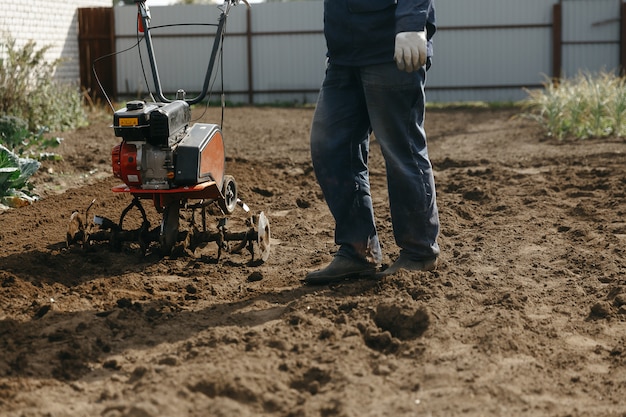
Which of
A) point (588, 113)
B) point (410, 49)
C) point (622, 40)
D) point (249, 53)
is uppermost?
point (622, 40)

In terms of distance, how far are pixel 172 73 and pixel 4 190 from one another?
12225 millimetres

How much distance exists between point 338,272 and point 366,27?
1160 mm

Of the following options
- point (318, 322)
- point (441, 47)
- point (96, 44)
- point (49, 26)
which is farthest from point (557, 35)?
point (318, 322)

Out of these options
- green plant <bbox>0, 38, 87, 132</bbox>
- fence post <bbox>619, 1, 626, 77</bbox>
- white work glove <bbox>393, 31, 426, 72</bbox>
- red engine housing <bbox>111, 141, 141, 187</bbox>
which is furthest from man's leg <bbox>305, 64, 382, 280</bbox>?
fence post <bbox>619, 1, 626, 77</bbox>

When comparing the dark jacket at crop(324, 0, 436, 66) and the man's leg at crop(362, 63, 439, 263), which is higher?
the dark jacket at crop(324, 0, 436, 66)

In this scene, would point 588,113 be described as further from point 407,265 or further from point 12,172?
point 407,265

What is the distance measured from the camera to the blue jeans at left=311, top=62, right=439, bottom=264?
422 cm

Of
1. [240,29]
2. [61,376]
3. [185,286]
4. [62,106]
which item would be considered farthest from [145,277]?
[240,29]

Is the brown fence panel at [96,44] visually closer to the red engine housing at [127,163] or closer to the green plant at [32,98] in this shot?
the green plant at [32,98]

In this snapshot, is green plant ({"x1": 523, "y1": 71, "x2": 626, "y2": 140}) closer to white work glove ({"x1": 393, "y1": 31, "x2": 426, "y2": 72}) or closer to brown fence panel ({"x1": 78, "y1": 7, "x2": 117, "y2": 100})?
white work glove ({"x1": 393, "y1": 31, "x2": 426, "y2": 72})

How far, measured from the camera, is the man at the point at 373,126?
165 inches

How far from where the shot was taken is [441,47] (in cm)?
1808

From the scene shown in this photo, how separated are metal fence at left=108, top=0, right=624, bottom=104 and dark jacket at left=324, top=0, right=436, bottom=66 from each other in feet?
45.3

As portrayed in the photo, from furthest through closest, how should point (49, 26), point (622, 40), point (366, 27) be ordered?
point (622, 40), point (49, 26), point (366, 27)
